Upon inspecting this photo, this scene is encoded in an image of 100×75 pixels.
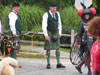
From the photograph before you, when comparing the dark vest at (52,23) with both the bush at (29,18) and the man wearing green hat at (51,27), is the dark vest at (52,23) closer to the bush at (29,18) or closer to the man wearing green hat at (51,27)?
the man wearing green hat at (51,27)

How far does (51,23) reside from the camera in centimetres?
1097

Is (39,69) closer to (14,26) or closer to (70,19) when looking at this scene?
(14,26)

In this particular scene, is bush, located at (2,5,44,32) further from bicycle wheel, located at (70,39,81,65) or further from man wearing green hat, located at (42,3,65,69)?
bicycle wheel, located at (70,39,81,65)

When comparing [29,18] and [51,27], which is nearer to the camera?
[51,27]

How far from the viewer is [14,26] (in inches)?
427

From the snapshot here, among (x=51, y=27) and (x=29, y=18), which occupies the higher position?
(x=29, y=18)

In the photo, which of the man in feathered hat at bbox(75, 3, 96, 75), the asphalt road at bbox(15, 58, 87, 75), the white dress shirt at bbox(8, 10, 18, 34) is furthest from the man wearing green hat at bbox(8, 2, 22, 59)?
the man in feathered hat at bbox(75, 3, 96, 75)

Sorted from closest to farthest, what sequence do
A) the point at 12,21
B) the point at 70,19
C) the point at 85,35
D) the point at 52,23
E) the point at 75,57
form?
the point at 85,35 < the point at 75,57 < the point at 12,21 < the point at 52,23 < the point at 70,19

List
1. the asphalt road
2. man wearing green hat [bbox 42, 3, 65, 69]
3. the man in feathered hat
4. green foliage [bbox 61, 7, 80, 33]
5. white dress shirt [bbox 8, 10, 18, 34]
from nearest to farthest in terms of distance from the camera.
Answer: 1. the man in feathered hat
2. the asphalt road
3. white dress shirt [bbox 8, 10, 18, 34]
4. man wearing green hat [bbox 42, 3, 65, 69]
5. green foliage [bbox 61, 7, 80, 33]

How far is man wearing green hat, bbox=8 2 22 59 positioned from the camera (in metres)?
10.8

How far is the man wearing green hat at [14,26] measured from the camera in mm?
10828

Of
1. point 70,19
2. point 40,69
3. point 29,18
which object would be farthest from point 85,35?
point 29,18

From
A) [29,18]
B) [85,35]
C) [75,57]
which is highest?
[29,18]

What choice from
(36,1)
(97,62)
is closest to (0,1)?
(36,1)
